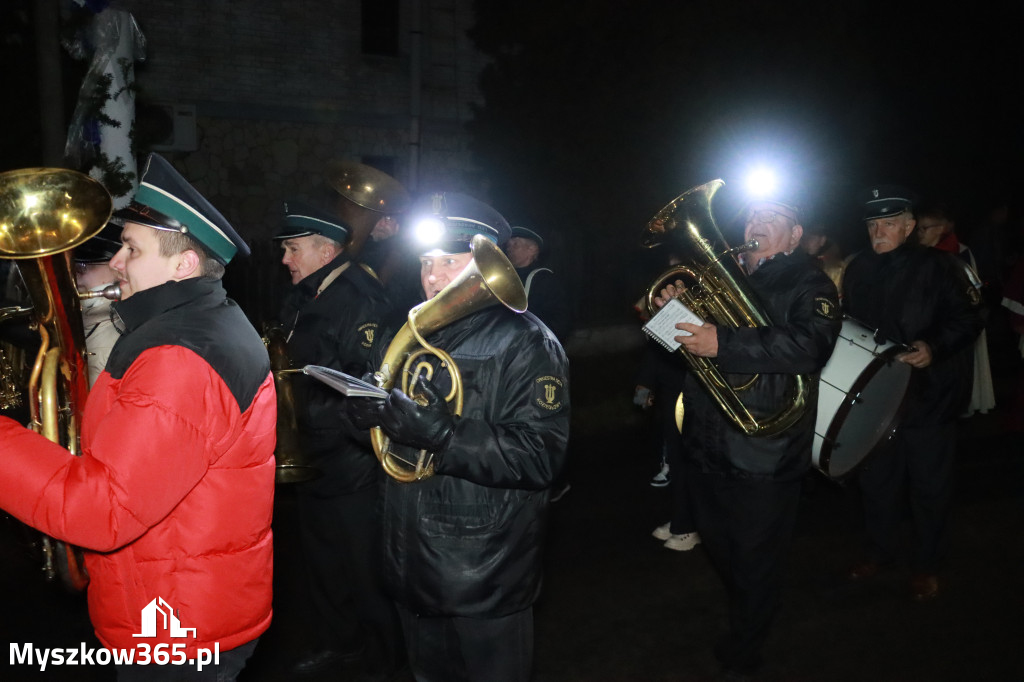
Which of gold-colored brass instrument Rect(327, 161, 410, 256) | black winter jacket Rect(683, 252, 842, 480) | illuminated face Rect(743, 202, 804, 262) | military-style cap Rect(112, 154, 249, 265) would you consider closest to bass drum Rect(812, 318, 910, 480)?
black winter jacket Rect(683, 252, 842, 480)

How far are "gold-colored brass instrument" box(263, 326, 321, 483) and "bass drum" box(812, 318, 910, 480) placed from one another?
247 cm

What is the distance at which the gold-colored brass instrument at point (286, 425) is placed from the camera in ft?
12.3

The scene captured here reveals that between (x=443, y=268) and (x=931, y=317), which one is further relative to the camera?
(x=931, y=317)

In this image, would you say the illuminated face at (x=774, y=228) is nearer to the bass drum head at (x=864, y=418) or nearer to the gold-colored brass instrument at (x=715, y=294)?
the gold-colored brass instrument at (x=715, y=294)

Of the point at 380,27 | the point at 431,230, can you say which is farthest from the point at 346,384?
the point at 380,27

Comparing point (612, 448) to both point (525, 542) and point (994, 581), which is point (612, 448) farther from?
point (525, 542)

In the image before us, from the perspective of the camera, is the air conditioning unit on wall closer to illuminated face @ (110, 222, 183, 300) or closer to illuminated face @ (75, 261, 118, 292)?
illuminated face @ (75, 261, 118, 292)

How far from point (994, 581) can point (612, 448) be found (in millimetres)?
3766

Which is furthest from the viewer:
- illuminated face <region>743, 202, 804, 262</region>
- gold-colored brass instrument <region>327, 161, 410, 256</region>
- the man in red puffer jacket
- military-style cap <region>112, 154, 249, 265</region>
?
gold-colored brass instrument <region>327, 161, 410, 256</region>

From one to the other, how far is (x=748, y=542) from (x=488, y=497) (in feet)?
5.46

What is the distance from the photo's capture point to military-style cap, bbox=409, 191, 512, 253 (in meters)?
2.90

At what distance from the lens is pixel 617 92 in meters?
12.4

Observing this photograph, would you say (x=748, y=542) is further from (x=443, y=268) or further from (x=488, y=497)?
(x=443, y=268)

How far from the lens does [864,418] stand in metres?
4.45
